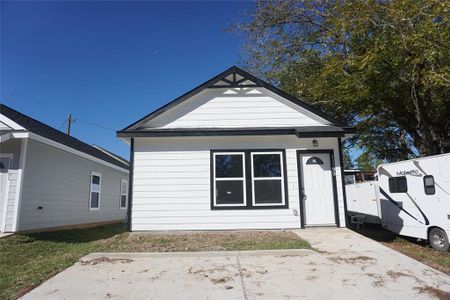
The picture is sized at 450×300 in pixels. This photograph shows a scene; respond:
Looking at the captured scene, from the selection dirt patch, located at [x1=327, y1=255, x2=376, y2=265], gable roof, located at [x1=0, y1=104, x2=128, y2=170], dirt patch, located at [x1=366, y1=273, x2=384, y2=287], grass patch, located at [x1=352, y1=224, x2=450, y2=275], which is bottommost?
grass patch, located at [x1=352, y1=224, x2=450, y2=275]

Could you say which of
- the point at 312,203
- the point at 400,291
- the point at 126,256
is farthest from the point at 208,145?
the point at 400,291

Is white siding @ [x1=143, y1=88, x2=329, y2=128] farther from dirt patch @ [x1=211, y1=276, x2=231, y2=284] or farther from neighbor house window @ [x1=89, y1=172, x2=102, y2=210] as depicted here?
neighbor house window @ [x1=89, y1=172, x2=102, y2=210]

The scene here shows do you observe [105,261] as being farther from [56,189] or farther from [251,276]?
[56,189]

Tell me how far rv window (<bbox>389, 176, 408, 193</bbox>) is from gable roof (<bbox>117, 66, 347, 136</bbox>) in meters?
2.46

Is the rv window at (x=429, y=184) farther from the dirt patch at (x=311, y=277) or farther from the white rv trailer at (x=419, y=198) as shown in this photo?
the dirt patch at (x=311, y=277)

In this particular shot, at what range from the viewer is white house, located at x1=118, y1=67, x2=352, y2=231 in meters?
9.69

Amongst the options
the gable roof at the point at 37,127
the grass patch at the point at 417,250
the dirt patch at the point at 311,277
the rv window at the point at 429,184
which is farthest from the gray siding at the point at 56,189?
the rv window at the point at 429,184

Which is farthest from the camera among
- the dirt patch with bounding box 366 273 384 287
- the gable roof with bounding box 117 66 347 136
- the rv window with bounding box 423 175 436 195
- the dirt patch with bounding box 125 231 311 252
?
the gable roof with bounding box 117 66 347 136

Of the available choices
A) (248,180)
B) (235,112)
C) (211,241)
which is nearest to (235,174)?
(248,180)

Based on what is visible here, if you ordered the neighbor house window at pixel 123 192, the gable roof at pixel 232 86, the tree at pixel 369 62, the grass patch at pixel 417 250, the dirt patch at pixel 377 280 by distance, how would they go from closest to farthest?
the dirt patch at pixel 377 280 < the grass patch at pixel 417 250 < the gable roof at pixel 232 86 < the tree at pixel 369 62 < the neighbor house window at pixel 123 192

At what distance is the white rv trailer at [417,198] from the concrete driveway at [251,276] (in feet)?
9.75

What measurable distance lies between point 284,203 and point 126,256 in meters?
4.72

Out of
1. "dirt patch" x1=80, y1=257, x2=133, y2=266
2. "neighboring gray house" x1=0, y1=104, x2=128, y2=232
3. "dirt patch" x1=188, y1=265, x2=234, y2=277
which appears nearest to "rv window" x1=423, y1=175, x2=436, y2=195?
"dirt patch" x1=188, y1=265, x2=234, y2=277

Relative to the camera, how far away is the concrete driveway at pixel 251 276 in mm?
4730
